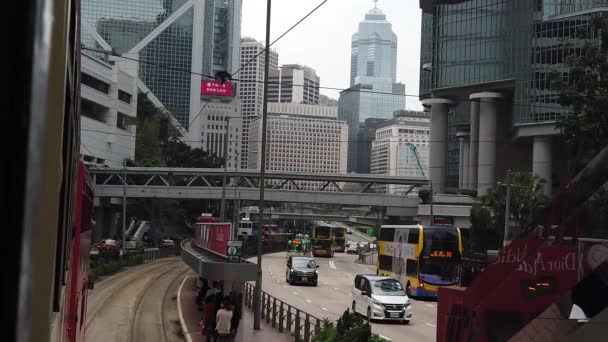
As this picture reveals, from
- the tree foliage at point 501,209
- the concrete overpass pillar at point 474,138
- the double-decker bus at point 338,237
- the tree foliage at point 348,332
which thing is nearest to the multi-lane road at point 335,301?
Answer: the tree foliage at point 348,332

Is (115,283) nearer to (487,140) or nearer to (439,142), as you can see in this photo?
(487,140)

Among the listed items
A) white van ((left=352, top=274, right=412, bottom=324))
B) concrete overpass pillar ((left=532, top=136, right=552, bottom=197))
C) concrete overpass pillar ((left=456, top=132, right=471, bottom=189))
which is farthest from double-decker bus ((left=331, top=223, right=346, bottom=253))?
white van ((left=352, top=274, right=412, bottom=324))

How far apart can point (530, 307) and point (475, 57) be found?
78127mm

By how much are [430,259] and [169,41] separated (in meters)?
126

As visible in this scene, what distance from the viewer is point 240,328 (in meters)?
21.4

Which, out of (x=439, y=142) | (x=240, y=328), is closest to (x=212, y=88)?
(x=439, y=142)

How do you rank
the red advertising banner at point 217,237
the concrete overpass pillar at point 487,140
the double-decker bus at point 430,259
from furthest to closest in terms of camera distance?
the concrete overpass pillar at point 487,140 < the double-decker bus at point 430,259 < the red advertising banner at point 217,237

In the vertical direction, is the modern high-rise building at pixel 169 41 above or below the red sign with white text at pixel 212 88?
above

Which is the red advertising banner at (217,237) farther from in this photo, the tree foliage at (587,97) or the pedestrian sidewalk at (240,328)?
the tree foliage at (587,97)

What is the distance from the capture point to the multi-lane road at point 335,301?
25.6 m

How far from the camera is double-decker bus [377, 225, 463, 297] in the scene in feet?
120

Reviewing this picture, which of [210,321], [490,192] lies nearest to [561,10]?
[490,192]

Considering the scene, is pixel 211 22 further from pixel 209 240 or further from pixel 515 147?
pixel 209 240

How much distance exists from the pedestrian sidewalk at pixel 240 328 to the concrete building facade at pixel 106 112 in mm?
44609
